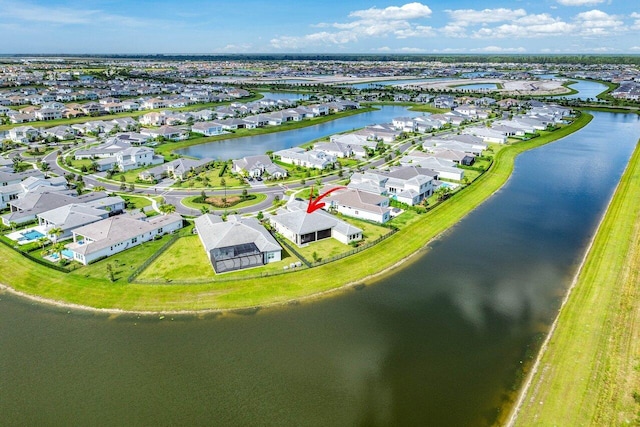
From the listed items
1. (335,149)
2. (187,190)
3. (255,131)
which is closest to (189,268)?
(187,190)

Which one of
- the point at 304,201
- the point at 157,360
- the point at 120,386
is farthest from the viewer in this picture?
the point at 304,201

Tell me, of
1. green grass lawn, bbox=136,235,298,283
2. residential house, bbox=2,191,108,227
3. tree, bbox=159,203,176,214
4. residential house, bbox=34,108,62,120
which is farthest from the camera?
residential house, bbox=34,108,62,120

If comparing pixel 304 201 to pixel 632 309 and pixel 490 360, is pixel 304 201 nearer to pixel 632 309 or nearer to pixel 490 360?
pixel 490 360

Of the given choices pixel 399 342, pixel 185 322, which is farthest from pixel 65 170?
pixel 399 342

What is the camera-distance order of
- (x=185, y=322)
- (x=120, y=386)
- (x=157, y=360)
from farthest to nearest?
(x=185, y=322)
(x=157, y=360)
(x=120, y=386)

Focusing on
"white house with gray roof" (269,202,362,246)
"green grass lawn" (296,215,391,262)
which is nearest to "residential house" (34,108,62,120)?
"white house with gray roof" (269,202,362,246)

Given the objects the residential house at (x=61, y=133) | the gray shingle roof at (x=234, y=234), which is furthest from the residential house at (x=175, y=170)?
the residential house at (x=61, y=133)

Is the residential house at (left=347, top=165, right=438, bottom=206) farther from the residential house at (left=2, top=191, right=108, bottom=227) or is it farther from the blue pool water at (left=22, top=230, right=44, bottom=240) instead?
the blue pool water at (left=22, top=230, right=44, bottom=240)

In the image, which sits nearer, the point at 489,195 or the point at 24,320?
the point at 24,320
